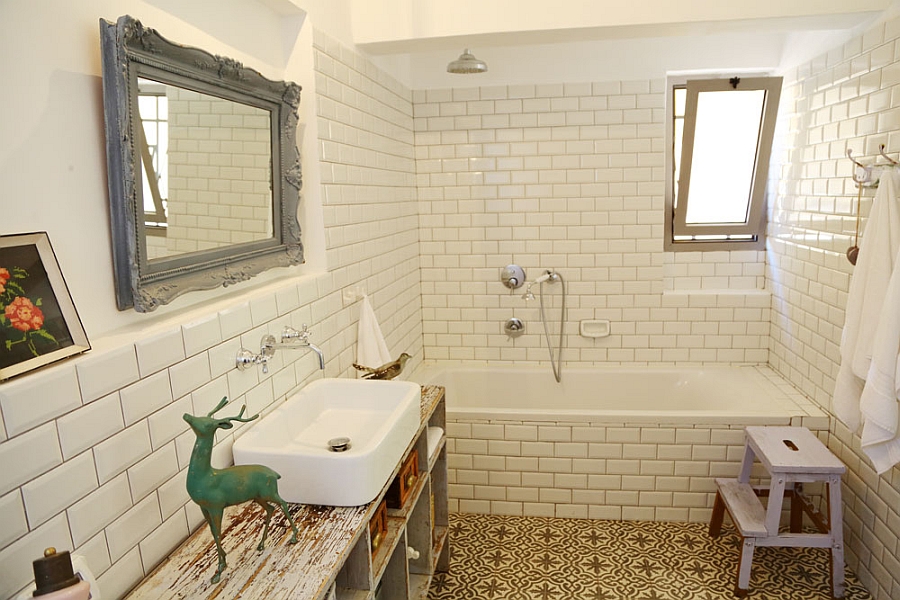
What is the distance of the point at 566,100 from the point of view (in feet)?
12.2

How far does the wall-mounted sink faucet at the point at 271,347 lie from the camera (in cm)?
190

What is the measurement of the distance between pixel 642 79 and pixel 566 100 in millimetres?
Answer: 440

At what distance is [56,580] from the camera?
1073mm

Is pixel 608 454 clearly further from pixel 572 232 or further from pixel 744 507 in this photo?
pixel 572 232

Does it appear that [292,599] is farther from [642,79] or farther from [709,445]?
[642,79]

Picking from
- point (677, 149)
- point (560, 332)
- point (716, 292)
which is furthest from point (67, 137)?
point (716, 292)

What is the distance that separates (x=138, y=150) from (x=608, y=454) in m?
2.54

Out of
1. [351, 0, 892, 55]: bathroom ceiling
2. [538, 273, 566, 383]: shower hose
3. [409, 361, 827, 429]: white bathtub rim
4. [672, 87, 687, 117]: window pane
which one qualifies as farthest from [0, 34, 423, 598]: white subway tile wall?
[672, 87, 687, 117]: window pane

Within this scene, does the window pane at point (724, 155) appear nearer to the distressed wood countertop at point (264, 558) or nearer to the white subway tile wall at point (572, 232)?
the white subway tile wall at point (572, 232)

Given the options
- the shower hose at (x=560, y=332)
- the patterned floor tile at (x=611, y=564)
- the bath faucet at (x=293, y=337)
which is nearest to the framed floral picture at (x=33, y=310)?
the bath faucet at (x=293, y=337)

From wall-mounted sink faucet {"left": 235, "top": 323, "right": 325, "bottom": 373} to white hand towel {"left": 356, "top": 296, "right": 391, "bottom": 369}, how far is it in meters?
0.56

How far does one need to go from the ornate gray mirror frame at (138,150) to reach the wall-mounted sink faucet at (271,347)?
0.70 feet

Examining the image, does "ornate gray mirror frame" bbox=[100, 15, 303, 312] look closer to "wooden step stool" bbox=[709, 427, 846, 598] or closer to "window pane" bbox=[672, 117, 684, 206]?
"wooden step stool" bbox=[709, 427, 846, 598]

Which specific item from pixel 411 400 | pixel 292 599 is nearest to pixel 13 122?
pixel 292 599
